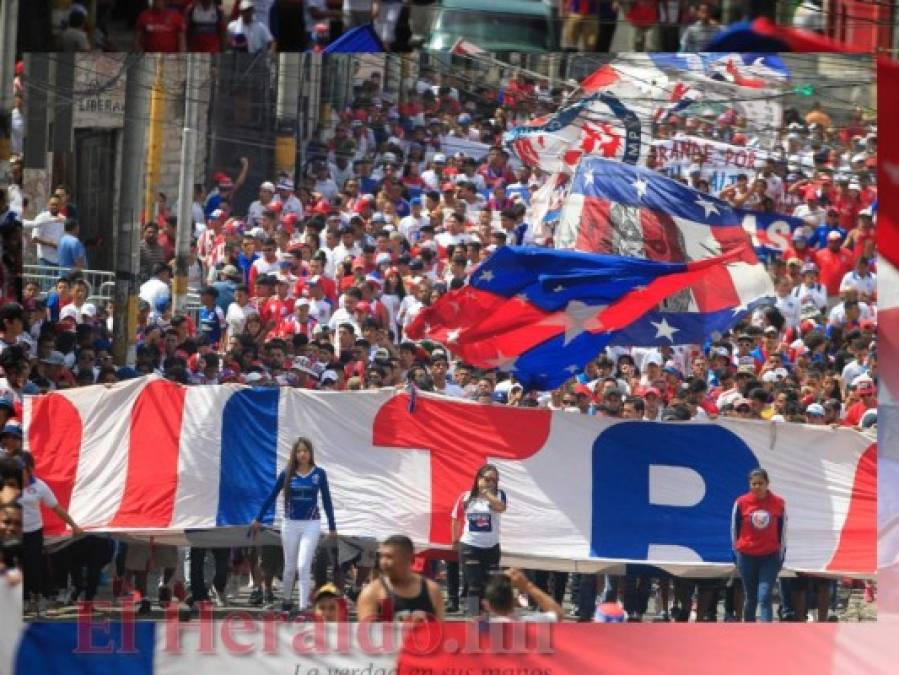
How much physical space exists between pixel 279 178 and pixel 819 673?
5177mm

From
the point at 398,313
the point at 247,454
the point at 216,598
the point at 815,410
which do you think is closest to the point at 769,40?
the point at 815,410

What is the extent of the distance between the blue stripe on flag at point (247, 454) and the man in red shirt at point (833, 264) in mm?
5867

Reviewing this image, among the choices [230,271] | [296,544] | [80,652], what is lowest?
[80,652]

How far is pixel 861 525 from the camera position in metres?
12.5

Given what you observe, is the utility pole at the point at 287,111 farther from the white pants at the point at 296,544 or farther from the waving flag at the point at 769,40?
the white pants at the point at 296,544

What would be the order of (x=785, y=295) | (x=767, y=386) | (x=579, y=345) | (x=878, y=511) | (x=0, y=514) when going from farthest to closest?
1. (x=785, y=295)
2. (x=767, y=386)
3. (x=579, y=345)
4. (x=878, y=511)
5. (x=0, y=514)

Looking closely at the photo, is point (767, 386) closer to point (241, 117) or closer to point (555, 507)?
point (555, 507)

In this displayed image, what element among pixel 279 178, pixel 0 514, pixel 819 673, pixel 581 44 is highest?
pixel 581 44

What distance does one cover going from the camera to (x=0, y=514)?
1108cm

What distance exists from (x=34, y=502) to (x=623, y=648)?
355 centimetres

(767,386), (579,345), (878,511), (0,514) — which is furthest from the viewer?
(767,386)

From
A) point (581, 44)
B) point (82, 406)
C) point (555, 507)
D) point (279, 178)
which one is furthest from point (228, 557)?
point (581, 44)

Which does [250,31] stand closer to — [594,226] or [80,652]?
[594,226]

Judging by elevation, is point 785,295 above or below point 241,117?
below
